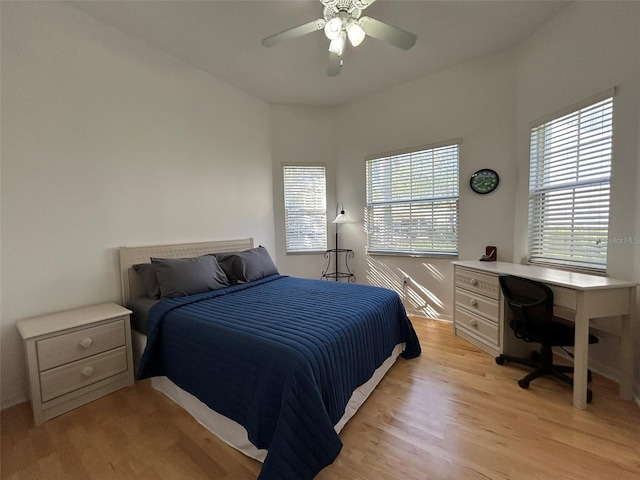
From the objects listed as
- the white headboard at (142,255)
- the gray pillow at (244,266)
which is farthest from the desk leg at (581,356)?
the white headboard at (142,255)

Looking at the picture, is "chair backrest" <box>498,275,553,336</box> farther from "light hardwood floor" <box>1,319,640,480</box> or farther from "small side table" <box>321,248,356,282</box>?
"small side table" <box>321,248,356,282</box>

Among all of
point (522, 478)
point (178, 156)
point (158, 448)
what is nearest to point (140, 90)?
point (178, 156)

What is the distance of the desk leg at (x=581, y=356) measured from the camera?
1.79 metres

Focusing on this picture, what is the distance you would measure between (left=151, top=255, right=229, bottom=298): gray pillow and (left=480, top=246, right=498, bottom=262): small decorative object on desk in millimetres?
2744

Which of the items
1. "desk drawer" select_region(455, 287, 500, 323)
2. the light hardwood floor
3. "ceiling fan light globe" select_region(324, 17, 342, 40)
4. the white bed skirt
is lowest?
the light hardwood floor

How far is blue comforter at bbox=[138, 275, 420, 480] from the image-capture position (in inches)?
49.9

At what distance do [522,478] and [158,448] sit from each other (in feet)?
6.26

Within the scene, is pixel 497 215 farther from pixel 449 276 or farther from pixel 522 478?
pixel 522 478

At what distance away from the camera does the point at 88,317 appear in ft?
6.53

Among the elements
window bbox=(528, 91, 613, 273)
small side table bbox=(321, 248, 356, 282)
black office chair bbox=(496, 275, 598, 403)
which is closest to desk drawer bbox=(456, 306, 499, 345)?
black office chair bbox=(496, 275, 598, 403)

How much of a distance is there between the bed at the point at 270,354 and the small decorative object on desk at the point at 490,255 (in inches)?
48.3

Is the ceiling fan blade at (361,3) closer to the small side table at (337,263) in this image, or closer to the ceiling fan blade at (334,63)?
the ceiling fan blade at (334,63)

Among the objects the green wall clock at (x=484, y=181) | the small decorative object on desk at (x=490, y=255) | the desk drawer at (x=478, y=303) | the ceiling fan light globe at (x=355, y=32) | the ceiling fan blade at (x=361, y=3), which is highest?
the ceiling fan blade at (x=361, y=3)

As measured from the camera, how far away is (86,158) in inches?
88.7
